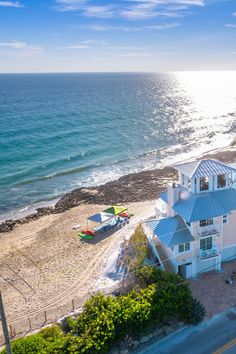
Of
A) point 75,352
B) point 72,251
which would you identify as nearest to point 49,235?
point 72,251

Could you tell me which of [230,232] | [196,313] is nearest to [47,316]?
[196,313]

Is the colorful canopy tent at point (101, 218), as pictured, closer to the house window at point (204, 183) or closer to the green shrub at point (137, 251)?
the green shrub at point (137, 251)

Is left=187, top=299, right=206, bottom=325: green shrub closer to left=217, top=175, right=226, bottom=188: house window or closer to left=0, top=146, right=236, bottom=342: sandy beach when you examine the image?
left=0, top=146, right=236, bottom=342: sandy beach

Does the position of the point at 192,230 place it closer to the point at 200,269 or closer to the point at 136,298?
the point at 200,269

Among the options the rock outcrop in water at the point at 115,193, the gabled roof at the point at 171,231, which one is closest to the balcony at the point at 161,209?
the gabled roof at the point at 171,231

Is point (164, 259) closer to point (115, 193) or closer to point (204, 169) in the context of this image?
point (204, 169)
